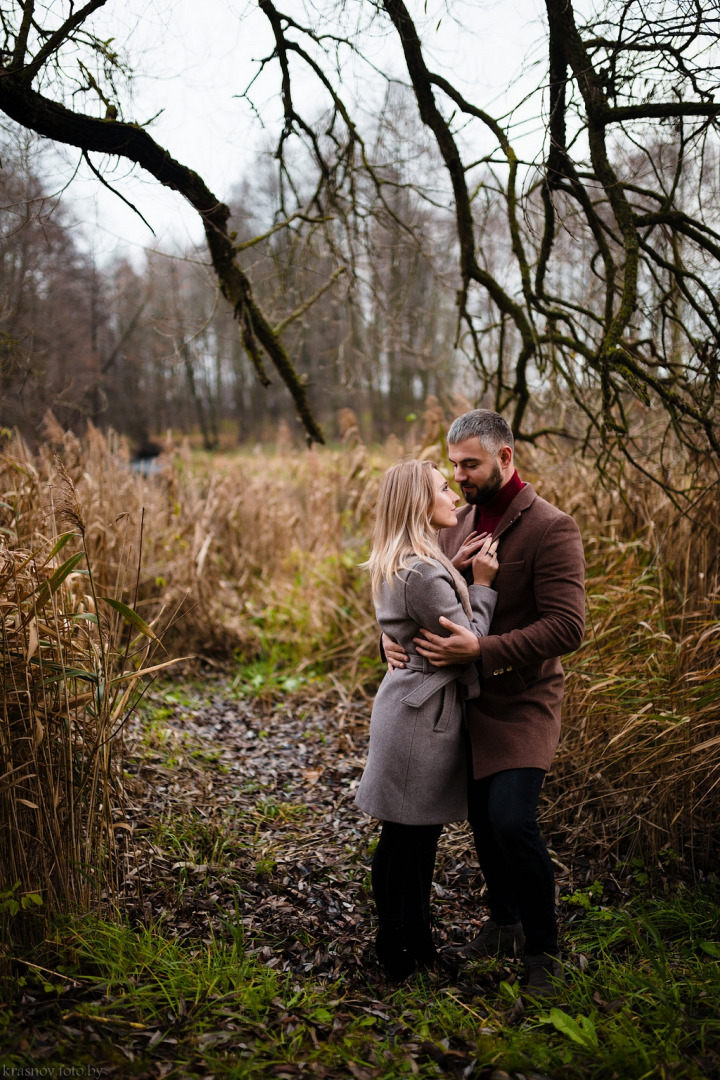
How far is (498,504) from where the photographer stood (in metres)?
2.55

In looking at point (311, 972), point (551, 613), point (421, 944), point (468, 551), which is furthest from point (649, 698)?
point (311, 972)

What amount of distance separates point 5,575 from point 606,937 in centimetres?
238

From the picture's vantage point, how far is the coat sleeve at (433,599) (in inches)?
89.3

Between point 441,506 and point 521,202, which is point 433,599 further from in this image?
point 521,202

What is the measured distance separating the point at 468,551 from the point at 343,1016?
150cm

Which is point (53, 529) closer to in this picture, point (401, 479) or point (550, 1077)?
point (401, 479)

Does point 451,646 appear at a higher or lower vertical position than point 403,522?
lower

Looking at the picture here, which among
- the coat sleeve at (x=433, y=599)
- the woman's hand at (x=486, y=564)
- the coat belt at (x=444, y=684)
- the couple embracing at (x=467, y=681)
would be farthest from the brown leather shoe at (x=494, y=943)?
the woman's hand at (x=486, y=564)

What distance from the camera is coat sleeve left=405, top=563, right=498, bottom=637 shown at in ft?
7.44

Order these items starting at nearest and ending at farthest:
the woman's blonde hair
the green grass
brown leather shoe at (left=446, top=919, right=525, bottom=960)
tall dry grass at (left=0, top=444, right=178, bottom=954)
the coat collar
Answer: the green grass
tall dry grass at (left=0, top=444, right=178, bottom=954)
the woman's blonde hair
the coat collar
brown leather shoe at (left=446, top=919, right=525, bottom=960)

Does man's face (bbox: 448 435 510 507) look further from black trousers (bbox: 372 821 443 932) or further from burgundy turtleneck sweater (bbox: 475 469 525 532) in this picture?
black trousers (bbox: 372 821 443 932)

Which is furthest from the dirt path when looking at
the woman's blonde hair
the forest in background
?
the forest in background

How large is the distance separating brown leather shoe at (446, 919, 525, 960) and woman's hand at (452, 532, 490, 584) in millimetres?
1314

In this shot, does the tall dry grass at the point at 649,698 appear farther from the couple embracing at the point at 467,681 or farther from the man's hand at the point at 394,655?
the man's hand at the point at 394,655
